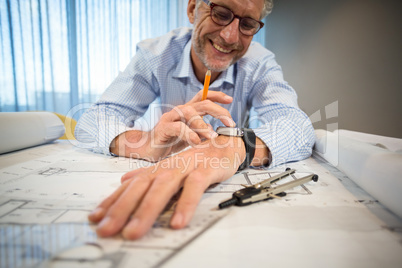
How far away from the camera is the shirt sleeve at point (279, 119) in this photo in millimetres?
628

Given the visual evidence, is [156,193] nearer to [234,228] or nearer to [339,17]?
[234,228]

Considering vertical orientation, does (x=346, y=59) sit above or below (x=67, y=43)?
below

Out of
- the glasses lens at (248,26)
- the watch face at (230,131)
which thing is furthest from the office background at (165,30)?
the watch face at (230,131)

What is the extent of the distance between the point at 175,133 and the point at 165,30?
2025 millimetres

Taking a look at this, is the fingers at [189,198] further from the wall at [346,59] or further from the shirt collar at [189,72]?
the wall at [346,59]

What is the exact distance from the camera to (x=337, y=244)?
259 millimetres

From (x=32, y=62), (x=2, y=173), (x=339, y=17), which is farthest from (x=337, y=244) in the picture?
(x=32, y=62)

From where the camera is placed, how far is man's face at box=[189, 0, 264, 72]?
741mm

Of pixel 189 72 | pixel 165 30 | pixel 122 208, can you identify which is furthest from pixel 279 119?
pixel 165 30

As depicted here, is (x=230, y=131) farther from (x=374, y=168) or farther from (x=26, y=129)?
(x=26, y=129)

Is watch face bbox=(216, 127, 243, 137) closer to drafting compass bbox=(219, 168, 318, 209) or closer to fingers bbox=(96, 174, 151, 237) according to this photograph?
drafting compass bbox=(219, 168, 318, 209)

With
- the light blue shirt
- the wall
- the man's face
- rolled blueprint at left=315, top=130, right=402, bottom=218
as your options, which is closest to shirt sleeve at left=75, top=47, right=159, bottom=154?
the light blue shirt

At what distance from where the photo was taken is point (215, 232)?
27 cm

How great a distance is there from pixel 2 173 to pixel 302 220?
679mm
